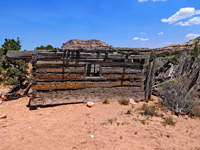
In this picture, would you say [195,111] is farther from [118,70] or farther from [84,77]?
[84,77]

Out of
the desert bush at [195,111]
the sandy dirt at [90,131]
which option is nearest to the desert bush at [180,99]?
the desert bush at [195,111]

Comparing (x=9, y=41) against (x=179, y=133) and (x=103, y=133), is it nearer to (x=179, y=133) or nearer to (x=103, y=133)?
(x=103, y=133)

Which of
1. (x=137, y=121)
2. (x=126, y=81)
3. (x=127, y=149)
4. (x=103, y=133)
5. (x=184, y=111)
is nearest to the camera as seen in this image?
(x=127, y=149)

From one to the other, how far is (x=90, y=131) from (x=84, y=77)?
2666 millimetres

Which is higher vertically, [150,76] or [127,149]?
[150,76]

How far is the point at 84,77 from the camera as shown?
601cm

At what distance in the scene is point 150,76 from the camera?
6.99 metres

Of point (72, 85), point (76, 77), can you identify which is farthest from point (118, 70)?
point (72, 85)

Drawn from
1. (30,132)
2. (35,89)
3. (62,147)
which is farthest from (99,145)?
(35,89)

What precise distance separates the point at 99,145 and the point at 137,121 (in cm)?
188

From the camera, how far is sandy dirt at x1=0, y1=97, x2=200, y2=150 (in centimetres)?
341

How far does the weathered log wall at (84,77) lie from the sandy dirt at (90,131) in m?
0.70

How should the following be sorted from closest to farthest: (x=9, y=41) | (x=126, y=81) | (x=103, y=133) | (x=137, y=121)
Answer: (x=103, y=133) < (x=137, y=121) < (x=126, y=81) < (x=9, y=41)

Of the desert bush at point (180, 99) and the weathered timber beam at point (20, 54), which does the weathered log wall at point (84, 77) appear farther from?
the desert bush at point (180, 99)
